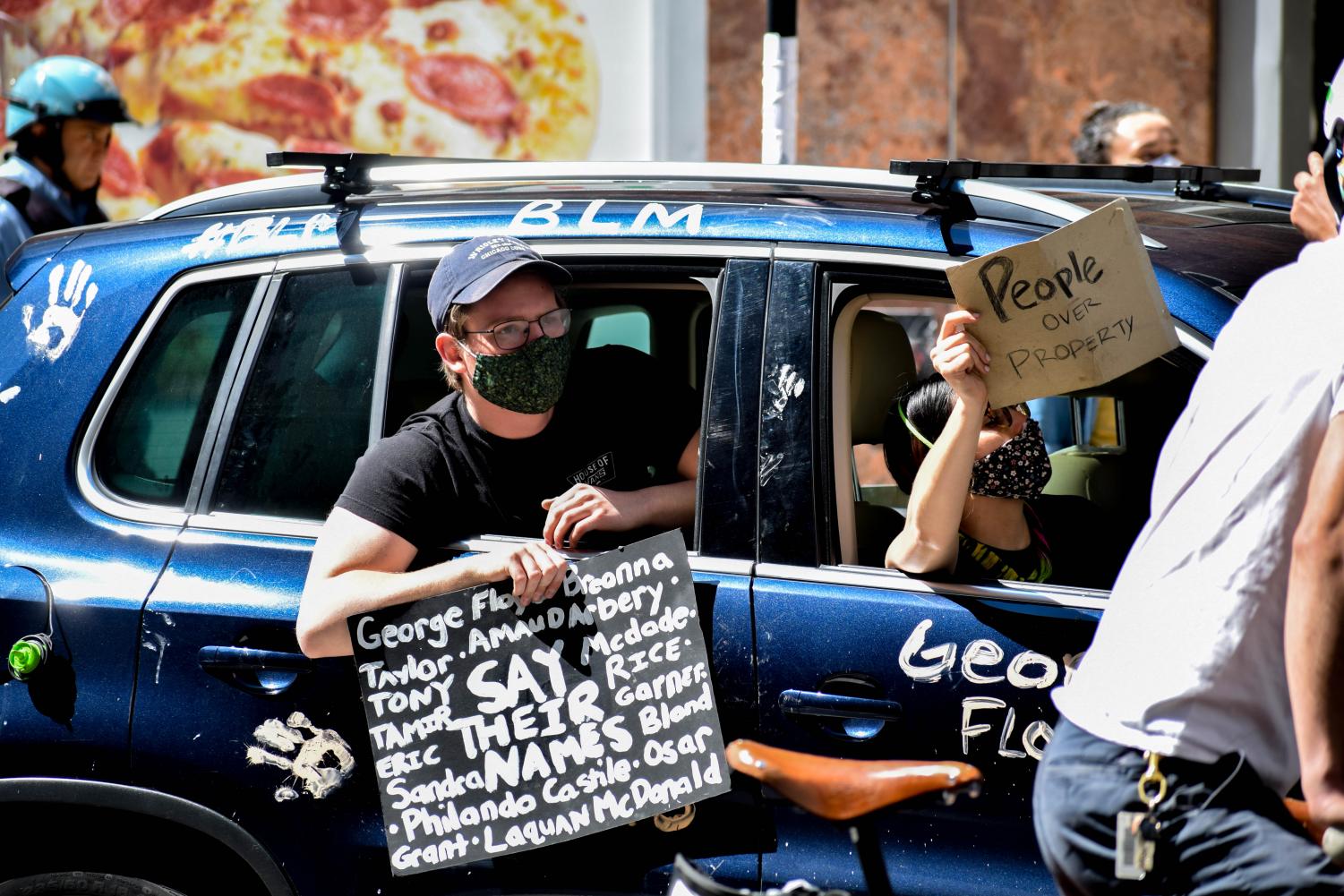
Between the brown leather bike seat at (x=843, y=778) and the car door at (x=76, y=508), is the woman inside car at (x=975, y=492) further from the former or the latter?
the car door at (x=76, y=508)

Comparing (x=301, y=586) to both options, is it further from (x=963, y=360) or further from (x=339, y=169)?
(x=963, y=360)

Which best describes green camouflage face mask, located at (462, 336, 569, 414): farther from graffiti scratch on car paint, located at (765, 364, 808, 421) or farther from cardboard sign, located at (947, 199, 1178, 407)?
cardboard sign, located at (947, 199, 1178, 407)

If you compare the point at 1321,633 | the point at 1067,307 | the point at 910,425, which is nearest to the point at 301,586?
the point at 910,425

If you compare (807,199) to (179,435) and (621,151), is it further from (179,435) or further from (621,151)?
(621,151)

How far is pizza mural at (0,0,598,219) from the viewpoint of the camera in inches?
311

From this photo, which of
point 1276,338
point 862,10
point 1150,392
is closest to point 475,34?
point 862,10

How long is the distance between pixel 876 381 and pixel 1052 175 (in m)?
0.61

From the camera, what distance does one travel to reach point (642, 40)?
27.2 ft

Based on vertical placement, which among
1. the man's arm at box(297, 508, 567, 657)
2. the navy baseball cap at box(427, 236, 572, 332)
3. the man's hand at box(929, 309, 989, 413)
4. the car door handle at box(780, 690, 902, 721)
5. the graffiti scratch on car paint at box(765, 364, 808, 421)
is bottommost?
the car door handle at box(780, 690, 902, 721)

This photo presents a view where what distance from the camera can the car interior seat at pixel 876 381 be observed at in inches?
118

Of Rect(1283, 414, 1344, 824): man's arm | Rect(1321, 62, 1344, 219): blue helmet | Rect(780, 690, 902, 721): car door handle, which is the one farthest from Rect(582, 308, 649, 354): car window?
Rect(1283, 414, 1344, 824): man's arm

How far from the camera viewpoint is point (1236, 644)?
177cm

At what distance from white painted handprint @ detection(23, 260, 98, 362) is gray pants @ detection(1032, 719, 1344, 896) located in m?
2.09

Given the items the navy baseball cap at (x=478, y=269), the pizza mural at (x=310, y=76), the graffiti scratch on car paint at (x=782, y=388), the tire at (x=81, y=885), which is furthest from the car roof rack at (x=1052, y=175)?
the pizza mural at (x=310, y=76)
